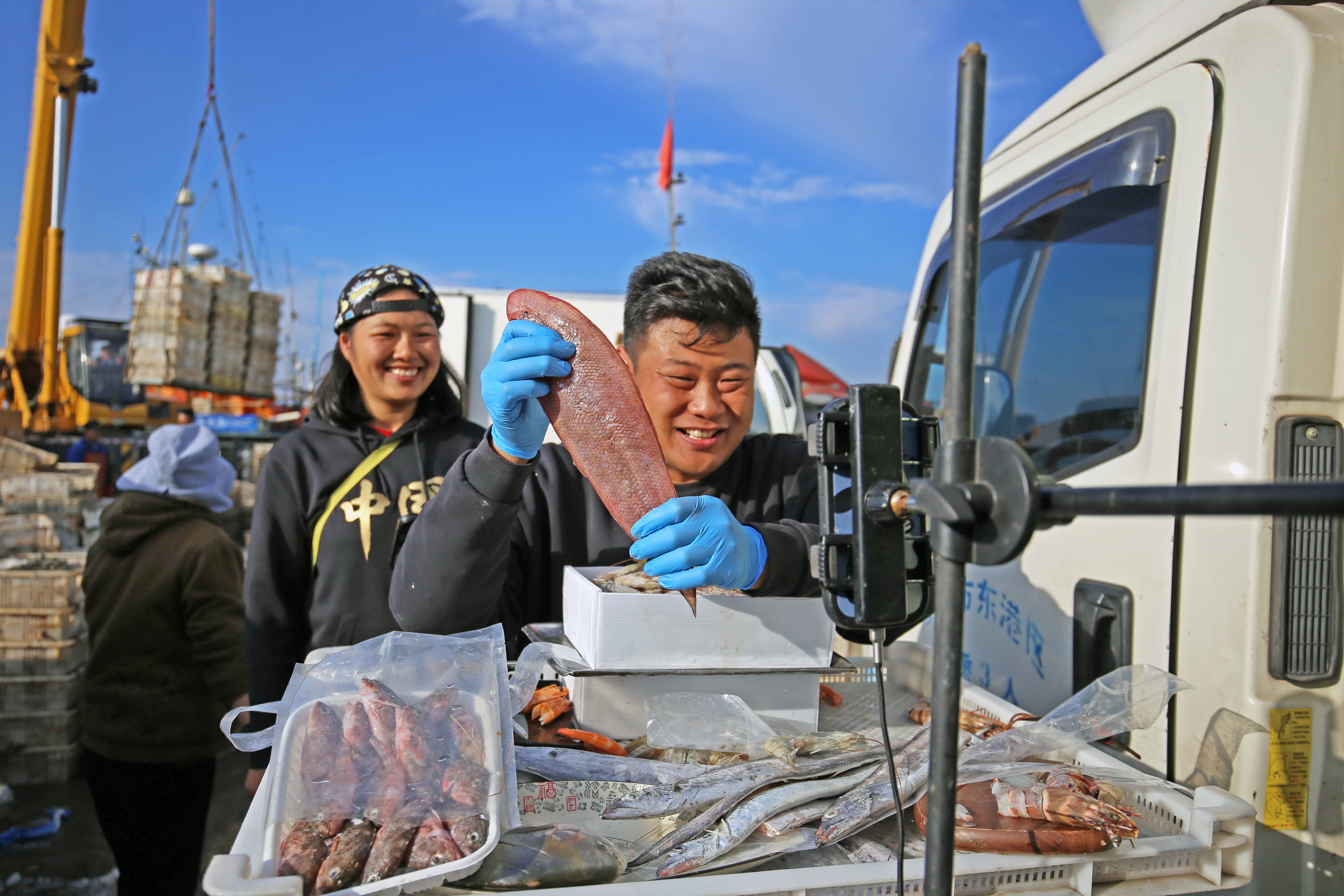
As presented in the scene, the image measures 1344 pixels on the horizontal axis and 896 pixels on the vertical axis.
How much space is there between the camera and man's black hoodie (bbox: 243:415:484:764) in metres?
2.85

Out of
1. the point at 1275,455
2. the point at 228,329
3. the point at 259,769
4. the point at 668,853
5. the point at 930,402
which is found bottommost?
the point at 259,769

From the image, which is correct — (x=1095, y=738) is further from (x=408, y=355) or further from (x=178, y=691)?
(x=178, y=691)

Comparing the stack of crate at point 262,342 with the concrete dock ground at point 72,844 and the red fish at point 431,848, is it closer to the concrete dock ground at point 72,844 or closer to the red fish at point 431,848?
the concrete dock ground at point 72,844

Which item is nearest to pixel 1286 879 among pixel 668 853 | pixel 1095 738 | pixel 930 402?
pixel 1095 738

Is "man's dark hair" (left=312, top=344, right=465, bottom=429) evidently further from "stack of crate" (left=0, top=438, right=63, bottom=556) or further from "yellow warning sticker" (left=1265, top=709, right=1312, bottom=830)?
"stack of crate" (left=0, top=438, right=63, bottom=556)

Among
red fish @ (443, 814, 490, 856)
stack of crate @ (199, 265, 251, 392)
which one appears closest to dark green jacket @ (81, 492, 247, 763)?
red fish @ (443, 814, 490, 856)

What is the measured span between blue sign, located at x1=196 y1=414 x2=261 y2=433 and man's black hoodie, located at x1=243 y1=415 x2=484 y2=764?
15.6 metres

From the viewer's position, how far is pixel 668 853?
4.47ft

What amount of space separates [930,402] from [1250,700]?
2.00 m

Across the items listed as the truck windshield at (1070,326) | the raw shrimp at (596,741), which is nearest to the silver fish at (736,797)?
the raw shrimp at (596,741)

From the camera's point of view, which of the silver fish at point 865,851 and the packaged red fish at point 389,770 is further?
the silver fish at point 865,851

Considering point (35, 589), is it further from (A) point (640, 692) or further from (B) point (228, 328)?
(B) point (228, 328)

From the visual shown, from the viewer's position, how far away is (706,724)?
5.80 feet

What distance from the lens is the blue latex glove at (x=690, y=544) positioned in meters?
1.84
